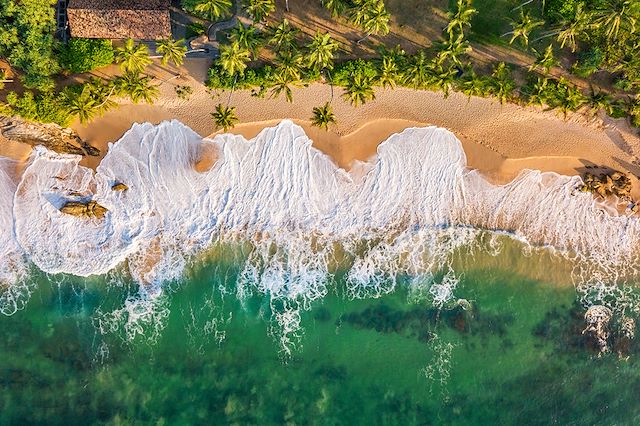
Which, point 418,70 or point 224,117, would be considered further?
point 224,117

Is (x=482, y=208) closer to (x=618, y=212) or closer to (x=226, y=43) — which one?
(x=618, y=212)

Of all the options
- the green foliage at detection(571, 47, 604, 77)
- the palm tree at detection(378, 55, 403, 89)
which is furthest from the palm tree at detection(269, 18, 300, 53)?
the green foliage at detection(571, 47, 604, 77)

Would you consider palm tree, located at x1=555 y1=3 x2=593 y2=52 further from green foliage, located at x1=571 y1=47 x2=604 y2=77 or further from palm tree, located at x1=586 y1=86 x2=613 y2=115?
palm tree, located at x1=586 y1=86 x2=613 y2=115

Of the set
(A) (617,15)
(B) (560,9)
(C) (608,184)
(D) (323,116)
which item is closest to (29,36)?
(D) (323,116)

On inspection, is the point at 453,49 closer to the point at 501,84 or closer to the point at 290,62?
the point at 501,84

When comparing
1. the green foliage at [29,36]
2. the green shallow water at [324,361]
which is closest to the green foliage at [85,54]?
the green foliage at [29,36]

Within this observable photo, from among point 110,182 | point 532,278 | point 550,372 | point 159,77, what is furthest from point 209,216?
point 550,372
